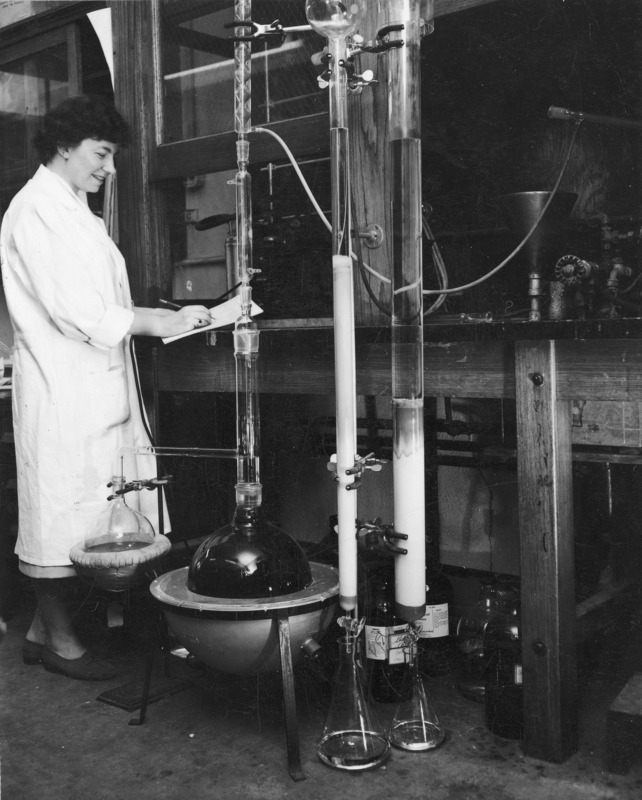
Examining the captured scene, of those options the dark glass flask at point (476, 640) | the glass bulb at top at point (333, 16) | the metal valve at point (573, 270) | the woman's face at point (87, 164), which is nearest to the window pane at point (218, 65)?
the woman's face at point (87, 164)

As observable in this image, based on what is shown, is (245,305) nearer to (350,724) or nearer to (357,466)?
(357,466)

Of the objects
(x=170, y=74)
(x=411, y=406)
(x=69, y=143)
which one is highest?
(x=170, y=74)

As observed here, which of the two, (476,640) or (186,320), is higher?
(186,320)

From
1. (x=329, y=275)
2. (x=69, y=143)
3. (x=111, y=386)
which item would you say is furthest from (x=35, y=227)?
(x=329, y=275)

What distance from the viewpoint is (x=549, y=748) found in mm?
1839

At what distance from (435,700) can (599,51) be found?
2104 mm

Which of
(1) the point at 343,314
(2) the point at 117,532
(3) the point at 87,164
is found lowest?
(2) the point at 117,532

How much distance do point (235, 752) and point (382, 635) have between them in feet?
1.55

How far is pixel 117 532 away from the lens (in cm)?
235

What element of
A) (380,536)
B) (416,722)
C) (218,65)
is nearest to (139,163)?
(218,65)

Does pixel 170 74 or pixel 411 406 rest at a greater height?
pixel 170 74

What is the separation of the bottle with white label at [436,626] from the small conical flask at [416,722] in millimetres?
207

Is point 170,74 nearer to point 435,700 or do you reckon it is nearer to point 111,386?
point 111,386

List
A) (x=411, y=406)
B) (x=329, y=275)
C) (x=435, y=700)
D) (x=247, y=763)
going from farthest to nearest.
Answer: (x=329, y=275) → (x=435, y=700) → (x=247, y=763) → (x=411, y=406)
